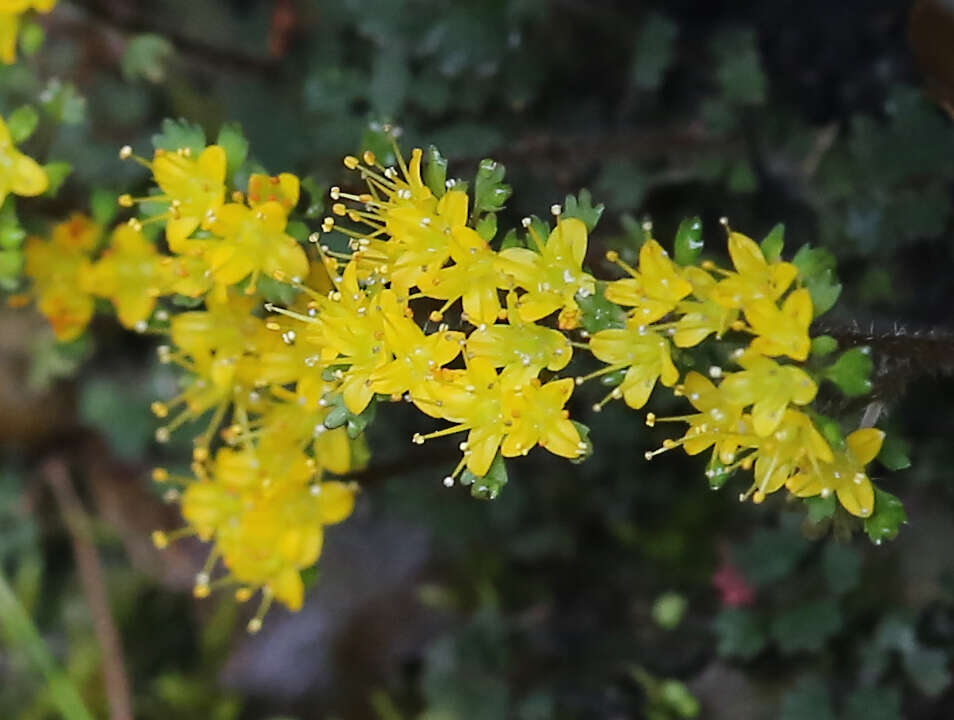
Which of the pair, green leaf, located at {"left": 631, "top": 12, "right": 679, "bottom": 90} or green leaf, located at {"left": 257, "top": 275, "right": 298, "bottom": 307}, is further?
green leaf, located at {"left": 631, "top": 12, "right": 679, "bottom": 90}

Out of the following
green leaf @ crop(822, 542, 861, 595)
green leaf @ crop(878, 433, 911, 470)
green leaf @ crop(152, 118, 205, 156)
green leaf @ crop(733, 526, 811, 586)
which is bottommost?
green leaf @ crop(733, 526, 811, 586)

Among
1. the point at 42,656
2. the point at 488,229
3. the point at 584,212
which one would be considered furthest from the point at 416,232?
the point at 42,656

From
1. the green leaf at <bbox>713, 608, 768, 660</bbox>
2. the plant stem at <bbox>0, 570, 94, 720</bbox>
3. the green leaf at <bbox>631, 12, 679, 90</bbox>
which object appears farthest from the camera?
the plant stem at <bbox>0, 570, 94, 720</bbox>

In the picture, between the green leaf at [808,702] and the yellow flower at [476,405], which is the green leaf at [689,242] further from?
the green leaf at [808,702]

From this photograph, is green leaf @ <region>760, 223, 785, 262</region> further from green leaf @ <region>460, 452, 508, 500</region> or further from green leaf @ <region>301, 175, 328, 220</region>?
green leaf @ <region>301, 175, 328, 220</region>

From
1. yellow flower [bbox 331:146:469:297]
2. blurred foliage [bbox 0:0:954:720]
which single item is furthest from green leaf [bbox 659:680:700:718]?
yellow flower [bbox 331:146:469:297]

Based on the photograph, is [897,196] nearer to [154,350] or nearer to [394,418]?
[394,418]
